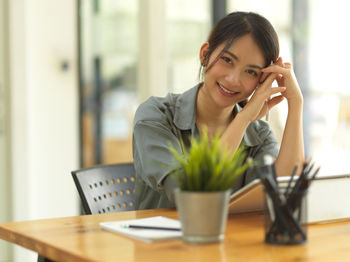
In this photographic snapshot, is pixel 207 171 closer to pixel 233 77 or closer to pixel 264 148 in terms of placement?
pixel 233 77

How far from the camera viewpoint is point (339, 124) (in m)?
3.41

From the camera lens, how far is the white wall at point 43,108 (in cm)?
371

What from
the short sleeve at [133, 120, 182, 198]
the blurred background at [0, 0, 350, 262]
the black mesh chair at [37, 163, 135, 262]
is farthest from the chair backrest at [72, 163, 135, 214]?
the blurred background at [0, 0, 350, 262]

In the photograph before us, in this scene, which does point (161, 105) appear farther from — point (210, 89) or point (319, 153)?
point (319, 153)

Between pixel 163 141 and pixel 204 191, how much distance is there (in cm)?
68

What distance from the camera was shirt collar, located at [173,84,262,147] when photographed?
2057 mm

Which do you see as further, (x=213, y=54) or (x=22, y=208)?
(x=22, y=208)

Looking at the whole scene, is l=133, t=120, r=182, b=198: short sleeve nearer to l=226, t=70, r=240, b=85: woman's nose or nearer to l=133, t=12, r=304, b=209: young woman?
l=133, t=12, r=304, b=209: young woman

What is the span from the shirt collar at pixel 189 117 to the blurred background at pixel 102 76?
3.95 feet

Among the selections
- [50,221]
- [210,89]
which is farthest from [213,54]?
A: [50,221]

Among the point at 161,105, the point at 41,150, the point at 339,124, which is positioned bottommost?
the point at 41,150

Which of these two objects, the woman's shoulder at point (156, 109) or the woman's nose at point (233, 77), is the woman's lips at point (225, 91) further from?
the woman's shoulder at point (156, 109)

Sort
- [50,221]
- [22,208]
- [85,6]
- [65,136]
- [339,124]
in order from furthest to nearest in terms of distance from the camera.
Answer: [85,6], [65,136], [22,208], [339,124], [50,221]

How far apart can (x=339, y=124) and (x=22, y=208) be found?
1.96 meters
